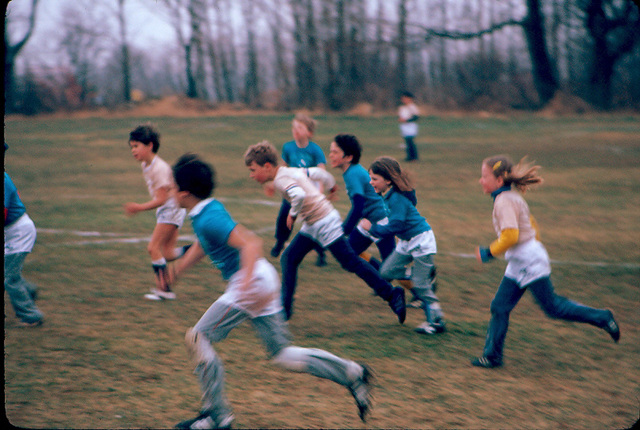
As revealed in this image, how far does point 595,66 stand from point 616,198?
27.6 m

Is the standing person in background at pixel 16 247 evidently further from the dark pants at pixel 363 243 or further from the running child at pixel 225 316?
the dark pants at pixel 363 243

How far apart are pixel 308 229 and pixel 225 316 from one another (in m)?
1.89

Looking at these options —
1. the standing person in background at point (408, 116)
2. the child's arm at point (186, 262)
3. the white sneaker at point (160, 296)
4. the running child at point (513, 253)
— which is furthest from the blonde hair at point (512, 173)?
the standing person in background at point (408, 116)

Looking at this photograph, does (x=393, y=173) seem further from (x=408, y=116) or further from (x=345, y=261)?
Answer: (x=408, y=116)

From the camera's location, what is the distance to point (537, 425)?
401 cm

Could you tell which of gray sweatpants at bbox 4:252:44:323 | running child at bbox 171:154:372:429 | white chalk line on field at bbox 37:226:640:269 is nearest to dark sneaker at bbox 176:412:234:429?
running child at bbox 171:154:372:429

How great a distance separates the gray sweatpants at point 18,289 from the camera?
546 cm

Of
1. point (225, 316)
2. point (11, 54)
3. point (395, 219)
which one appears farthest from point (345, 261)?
point (11, 54)

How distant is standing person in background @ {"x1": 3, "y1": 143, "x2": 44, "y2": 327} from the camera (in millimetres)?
5461

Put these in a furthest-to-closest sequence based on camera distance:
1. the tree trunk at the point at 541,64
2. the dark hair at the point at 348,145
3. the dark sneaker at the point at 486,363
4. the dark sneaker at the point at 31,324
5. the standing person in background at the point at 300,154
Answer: the tree trunk at the point at 541,64, the standing person in background at the point at 300,154, the dark hair at the point at 348,145, the dark sneaker at the point at 31,324, the dark sneaker at the point at 486,363

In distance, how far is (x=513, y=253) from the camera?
15.9ft

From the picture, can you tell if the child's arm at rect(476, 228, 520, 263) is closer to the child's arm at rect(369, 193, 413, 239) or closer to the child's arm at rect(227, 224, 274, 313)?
the child's arm at rect(369, 193, 413, 239)

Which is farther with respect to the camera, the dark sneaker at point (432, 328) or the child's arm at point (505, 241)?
the dark sneaker at point (432, 328)

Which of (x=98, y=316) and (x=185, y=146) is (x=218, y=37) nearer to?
(x=185, y=146)
